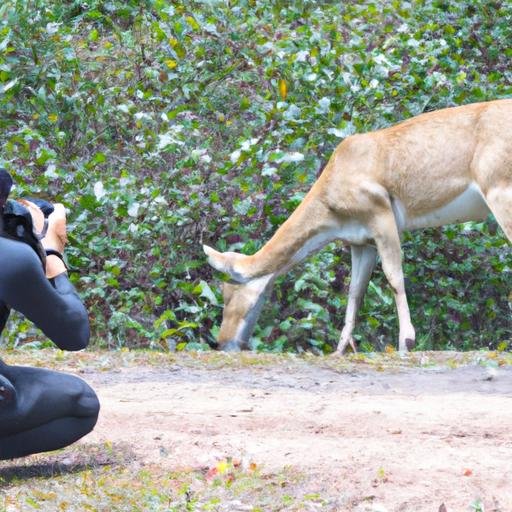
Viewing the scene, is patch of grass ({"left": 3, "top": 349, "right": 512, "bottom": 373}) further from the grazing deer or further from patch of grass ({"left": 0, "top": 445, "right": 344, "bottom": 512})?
patch of grass ({"left": 0, "top": 445, "right": 344, "bottom": 512})

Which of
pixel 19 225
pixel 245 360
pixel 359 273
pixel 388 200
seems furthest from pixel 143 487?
pixel 359 273

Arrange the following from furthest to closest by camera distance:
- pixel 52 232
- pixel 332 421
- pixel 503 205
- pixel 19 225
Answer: pixel 503 205
pixel 332 421
pixel 52 232
pixel 19 225

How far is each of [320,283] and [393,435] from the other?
5439 mm

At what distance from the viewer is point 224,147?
43.7 ft

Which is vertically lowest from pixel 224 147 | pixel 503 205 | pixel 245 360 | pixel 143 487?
pixel 143 487

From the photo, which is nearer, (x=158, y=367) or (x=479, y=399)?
(x=479, y=399)

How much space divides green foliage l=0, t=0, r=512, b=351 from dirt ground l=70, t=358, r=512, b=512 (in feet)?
8.97

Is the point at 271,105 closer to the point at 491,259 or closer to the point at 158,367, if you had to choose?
the point at 491,259

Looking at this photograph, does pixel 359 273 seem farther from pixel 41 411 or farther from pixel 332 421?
pixel 41 411

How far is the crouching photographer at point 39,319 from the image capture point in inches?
190

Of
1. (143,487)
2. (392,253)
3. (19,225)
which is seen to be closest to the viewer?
(19,225)

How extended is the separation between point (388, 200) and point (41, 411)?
18.7ft

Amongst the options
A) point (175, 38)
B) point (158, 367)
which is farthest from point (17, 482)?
point (175, 38)

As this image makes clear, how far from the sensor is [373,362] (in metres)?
8.94
